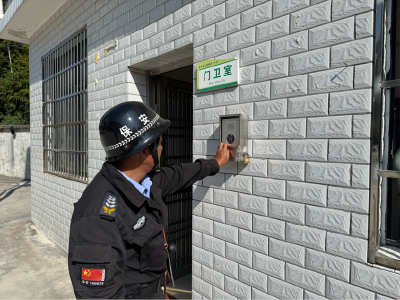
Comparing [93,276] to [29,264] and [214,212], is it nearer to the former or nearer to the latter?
[214,212]

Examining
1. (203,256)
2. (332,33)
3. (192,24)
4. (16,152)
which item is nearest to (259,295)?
(203,256)

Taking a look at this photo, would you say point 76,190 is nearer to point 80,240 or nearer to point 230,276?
point 230,276

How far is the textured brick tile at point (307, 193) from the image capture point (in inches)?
A: 67.2

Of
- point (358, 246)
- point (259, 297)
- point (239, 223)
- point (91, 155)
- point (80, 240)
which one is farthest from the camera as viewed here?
point (91, 155)

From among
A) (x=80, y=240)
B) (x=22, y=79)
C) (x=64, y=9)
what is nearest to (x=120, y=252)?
(x=80, y=240)

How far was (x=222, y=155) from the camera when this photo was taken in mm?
2162

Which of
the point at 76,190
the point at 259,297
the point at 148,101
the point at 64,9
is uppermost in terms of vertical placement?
the point at 64,9

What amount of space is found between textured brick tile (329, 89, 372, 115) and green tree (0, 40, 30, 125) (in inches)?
1002

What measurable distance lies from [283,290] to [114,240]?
1.26 metres

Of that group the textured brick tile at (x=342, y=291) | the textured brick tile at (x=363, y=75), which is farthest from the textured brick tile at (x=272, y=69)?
the textured brick tile at (x=342, y=291)

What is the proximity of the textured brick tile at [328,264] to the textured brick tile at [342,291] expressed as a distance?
0.04 metres

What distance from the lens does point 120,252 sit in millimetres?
1387

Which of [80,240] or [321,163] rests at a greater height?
[321,163]

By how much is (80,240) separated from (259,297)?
4.68 ft
